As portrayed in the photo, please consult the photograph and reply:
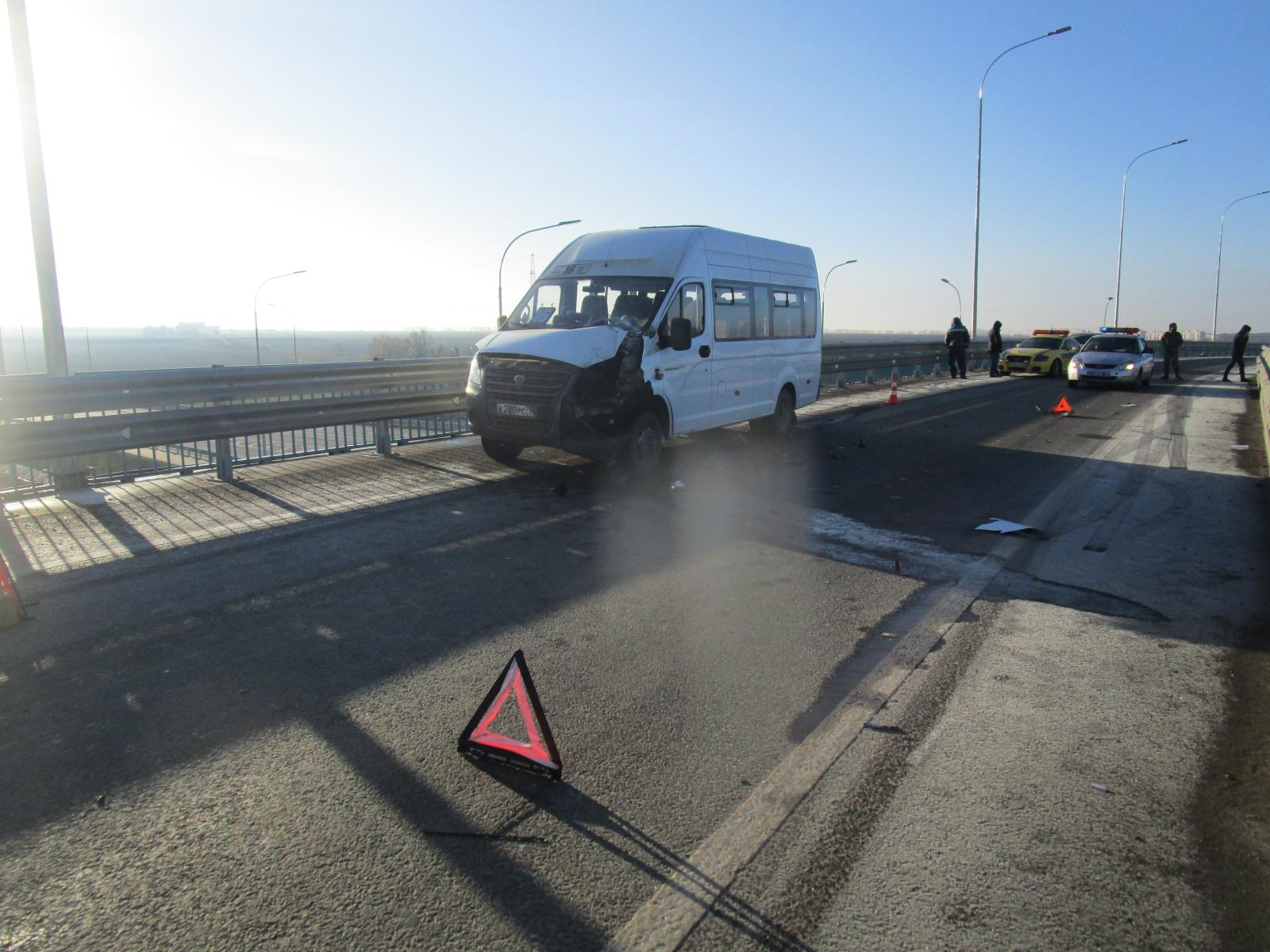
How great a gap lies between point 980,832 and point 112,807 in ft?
10.6

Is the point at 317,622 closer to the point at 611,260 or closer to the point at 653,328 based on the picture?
the point at 653,328

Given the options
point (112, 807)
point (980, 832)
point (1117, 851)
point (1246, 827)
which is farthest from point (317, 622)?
point (1246, 827)

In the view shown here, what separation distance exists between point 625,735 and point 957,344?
28.6 meters

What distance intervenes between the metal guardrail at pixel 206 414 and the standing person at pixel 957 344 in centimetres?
2153

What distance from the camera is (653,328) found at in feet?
32.7

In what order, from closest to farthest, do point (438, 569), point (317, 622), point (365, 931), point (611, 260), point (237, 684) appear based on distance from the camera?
point (365, 931), point (237, 684), point (317, 622), point (438, 569), point (611, 260)

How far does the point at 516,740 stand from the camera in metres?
3.73

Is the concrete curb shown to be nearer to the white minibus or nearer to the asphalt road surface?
the asphalt road surface

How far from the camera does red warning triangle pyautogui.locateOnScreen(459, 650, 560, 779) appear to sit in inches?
138

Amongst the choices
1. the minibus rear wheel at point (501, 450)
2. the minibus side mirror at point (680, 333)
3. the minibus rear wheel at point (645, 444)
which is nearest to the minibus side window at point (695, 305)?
the minibus side mirror at point (680, 333)

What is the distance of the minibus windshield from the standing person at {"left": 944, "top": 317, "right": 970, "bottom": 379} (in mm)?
21836

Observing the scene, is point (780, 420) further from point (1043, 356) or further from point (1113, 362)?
point (1043, 356)

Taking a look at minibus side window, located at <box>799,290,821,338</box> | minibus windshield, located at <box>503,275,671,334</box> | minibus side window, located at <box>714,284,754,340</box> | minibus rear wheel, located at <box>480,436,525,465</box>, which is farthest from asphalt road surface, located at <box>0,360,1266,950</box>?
minibus side window, located at <box>799,290,821,338</box>

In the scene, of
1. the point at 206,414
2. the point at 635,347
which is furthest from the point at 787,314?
the point at 206,414
